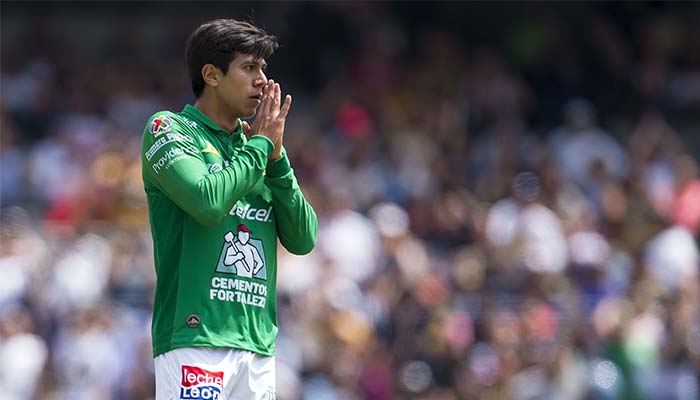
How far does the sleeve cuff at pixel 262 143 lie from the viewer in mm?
5262

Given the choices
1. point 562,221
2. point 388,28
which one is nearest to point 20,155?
point 388,28

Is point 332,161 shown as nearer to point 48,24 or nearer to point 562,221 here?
point 562,221

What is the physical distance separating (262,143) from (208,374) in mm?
896

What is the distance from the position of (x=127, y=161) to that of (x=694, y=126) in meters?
6.10

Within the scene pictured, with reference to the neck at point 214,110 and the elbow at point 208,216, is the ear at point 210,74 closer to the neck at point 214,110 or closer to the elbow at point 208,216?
the neck at point 214,110

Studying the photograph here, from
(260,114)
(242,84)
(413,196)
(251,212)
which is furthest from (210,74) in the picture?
(413,196)

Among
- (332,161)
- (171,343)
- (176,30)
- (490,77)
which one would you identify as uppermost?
(176,30)

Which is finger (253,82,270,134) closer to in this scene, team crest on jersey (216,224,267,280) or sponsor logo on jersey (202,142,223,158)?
sponsor logo on jersey (202,142,223,158)

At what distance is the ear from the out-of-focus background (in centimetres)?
606

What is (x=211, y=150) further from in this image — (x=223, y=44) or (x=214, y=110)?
(x=223, y=44)

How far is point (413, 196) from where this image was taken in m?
13.5

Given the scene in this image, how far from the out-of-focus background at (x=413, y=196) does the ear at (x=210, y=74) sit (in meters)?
6.06

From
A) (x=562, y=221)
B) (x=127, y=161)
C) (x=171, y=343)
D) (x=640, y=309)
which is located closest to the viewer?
(x=171, y=343)

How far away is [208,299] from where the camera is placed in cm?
523
